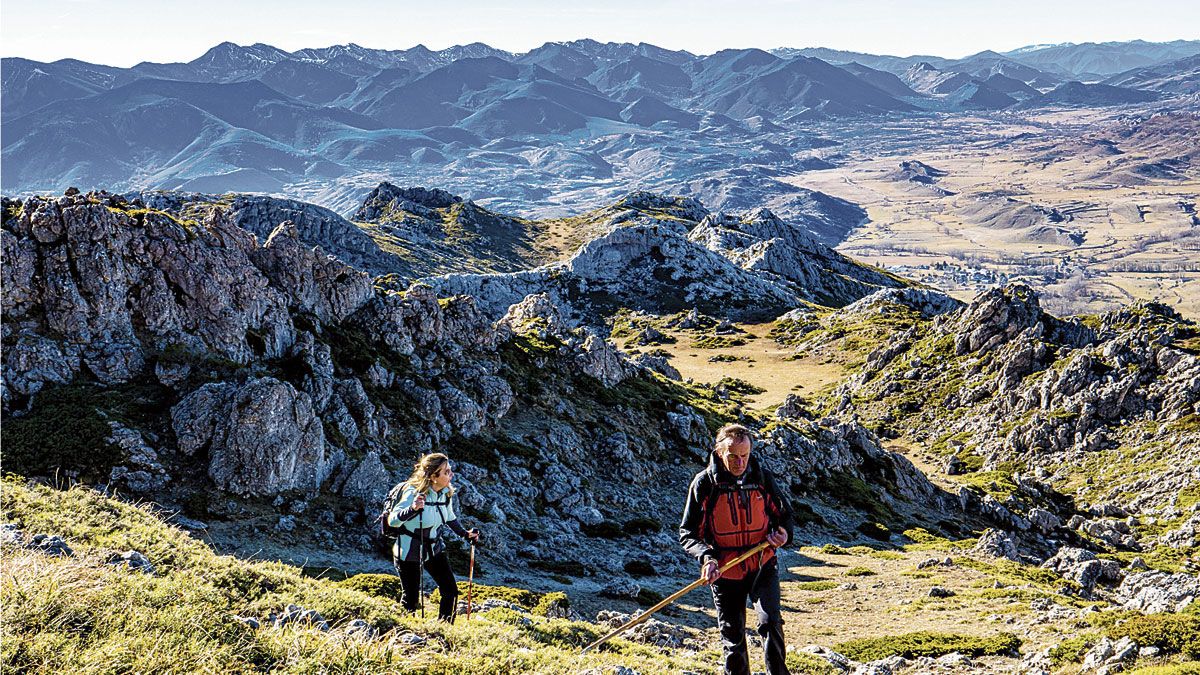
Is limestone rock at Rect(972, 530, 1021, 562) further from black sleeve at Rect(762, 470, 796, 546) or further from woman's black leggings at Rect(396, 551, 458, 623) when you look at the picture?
woman's black leggings at Rect(396, 551, 458, 623)

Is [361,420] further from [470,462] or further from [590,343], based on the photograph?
[590,343]

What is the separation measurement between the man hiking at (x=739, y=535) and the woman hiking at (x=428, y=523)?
207 inches

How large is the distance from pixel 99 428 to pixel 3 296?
353 inches

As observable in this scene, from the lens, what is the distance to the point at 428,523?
16.0 meters

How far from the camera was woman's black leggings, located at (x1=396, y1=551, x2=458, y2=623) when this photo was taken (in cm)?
1597

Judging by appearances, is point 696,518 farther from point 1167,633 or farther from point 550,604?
point 1167,633

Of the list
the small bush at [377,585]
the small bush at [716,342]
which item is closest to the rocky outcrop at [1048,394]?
the small bush at [716,342]

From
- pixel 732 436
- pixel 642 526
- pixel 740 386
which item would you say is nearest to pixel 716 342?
pixel 740 386

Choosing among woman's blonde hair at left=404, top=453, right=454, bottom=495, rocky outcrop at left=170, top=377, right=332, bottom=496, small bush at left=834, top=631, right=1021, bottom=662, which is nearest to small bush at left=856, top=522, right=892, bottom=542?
small bush at left=834, top=631, right=1021, bottom=662

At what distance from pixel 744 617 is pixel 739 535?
4.59 ft

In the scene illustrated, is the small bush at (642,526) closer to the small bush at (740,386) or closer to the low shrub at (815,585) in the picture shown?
the low shrub at (815,585)

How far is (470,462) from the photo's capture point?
1578 inches

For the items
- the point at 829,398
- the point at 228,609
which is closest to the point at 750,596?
the point at 228,609

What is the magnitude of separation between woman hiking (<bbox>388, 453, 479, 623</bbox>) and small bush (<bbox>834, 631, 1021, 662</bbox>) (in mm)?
12754
